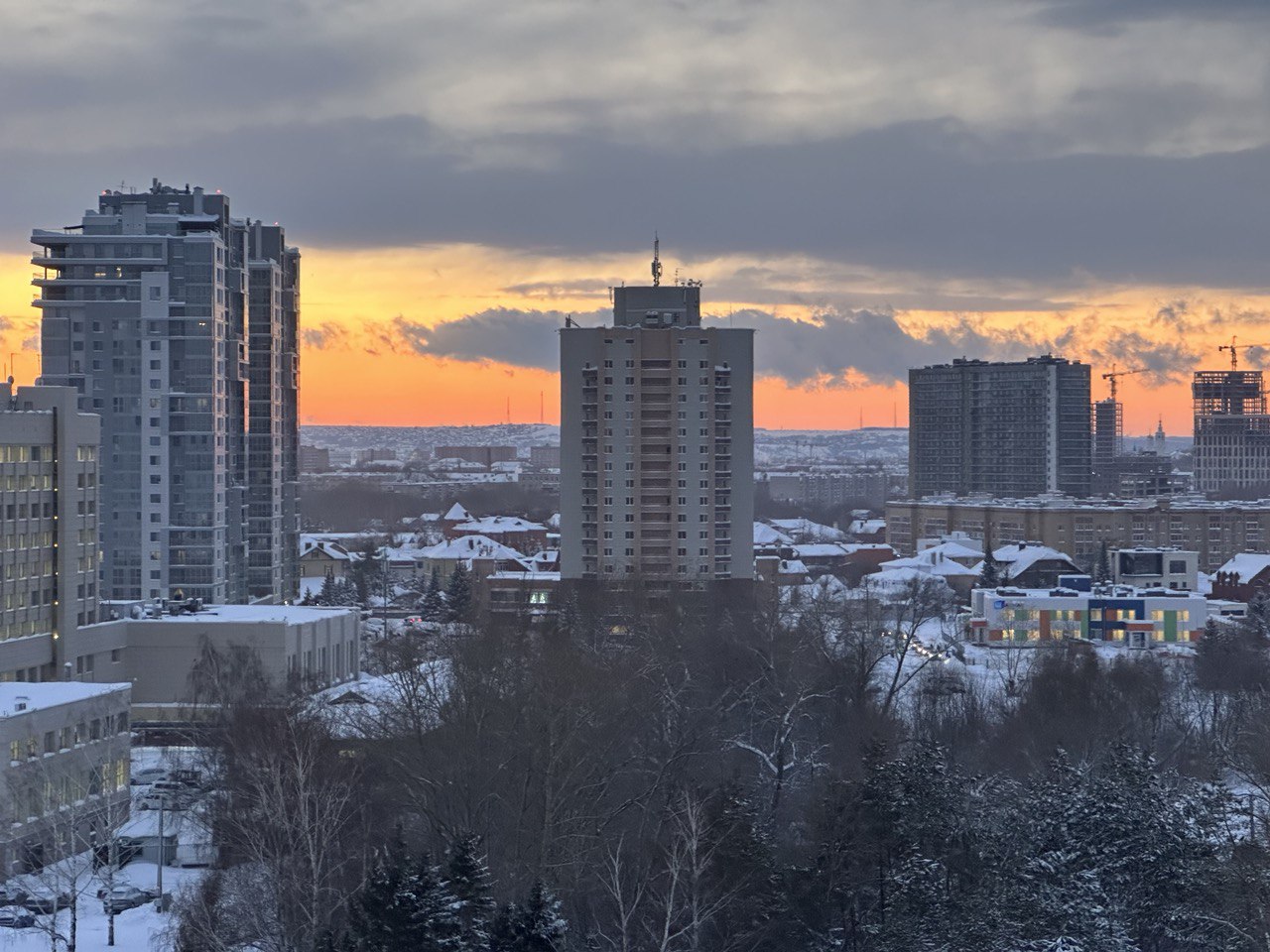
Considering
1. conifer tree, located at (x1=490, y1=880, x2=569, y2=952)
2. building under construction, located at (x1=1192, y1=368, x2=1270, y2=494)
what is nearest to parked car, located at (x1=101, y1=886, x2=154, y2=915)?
conifer tree, located at (x1=490, y1=880, x2=569, y2=952)

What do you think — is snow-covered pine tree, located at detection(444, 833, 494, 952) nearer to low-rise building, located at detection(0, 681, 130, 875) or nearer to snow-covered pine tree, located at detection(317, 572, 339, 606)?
low-rise building, located at detection(0, 681, 130, 875)

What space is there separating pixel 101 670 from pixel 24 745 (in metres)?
7.81

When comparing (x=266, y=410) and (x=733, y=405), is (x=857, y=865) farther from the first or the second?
(x=266, y=410)

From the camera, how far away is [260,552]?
4300 cm

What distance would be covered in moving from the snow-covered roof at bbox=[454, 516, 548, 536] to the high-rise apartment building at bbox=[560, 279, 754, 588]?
38.9 m

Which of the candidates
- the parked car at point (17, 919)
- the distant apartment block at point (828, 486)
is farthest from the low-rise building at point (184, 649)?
the distant apartment block at point (828, 486)

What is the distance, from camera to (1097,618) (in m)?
45.8

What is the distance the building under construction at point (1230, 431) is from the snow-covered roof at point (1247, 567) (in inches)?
2104

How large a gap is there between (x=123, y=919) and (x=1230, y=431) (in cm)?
10294

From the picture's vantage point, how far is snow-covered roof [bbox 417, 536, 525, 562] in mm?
67438

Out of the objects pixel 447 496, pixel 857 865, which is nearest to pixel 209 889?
pixel 857 865

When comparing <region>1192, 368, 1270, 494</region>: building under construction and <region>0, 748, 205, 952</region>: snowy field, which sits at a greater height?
<region>1192, 368, 1270, 494</region>: building under construction

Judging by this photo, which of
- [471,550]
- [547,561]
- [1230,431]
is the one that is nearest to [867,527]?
[471,550]

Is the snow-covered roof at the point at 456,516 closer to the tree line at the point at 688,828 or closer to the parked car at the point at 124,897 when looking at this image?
the tree line at the point at 688,828
